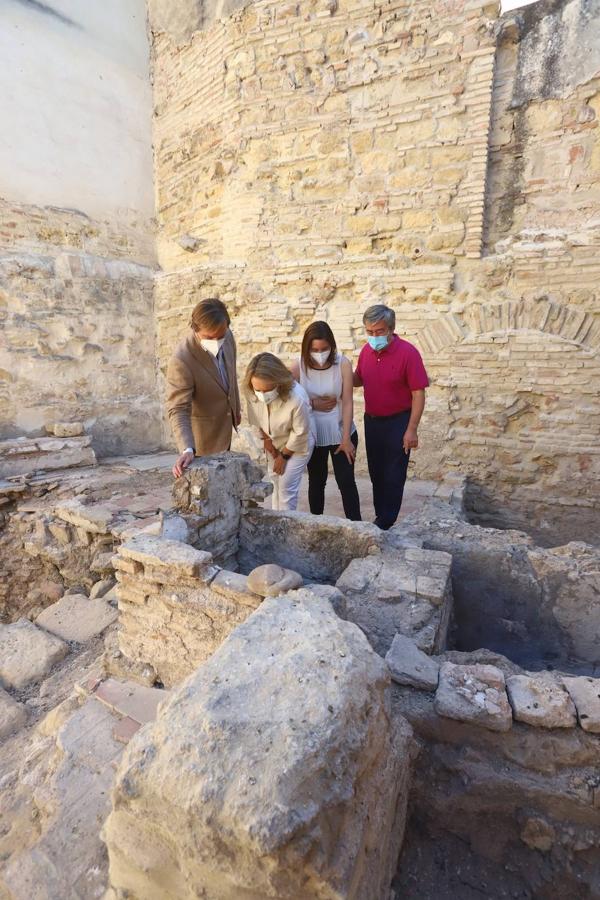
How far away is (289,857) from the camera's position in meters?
0.97

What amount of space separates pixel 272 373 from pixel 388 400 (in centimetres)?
100

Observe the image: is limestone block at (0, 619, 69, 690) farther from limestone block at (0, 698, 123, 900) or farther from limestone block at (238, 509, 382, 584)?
limestone block at (238, 509, 382, 584)

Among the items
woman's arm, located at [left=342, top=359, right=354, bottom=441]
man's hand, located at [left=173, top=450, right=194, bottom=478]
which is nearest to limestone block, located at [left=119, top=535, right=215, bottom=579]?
man's hand, located at [left=173, top=450, right=194, bottom=478]

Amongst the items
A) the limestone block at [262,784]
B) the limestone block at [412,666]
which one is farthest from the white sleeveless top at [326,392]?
the limestone block at [262,784]

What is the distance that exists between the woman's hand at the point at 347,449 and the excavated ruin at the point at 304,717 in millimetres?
691

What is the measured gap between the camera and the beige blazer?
129 inches


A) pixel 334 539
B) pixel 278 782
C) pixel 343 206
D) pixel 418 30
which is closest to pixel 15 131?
pixel 343 206

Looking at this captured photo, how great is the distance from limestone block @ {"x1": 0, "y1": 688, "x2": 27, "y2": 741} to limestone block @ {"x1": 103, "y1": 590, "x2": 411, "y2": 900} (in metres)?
1.88

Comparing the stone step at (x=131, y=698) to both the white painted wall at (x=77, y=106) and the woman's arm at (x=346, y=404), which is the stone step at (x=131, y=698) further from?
the white painted wall at (x=77, y=106)

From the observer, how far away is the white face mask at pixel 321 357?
3477 millimetres

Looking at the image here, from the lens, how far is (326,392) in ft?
11.7

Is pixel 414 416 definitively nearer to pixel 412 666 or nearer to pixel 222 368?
pixel 222 368

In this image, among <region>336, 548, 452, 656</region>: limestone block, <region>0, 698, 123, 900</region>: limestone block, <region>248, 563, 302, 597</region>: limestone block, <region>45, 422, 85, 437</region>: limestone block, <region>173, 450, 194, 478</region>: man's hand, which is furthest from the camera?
<region>45, 422, 85, 437</region>: limestone block

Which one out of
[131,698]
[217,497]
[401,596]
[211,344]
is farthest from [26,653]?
[401,596]
